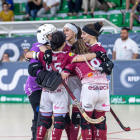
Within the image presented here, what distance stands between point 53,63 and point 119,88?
15.8 ft

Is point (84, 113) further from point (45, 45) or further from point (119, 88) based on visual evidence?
point (119, 88)

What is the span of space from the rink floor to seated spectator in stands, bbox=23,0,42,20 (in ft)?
17.7

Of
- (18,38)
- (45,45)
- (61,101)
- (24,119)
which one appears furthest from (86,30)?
(18,38)

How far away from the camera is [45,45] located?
3666 mm

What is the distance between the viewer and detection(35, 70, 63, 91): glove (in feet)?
10.4

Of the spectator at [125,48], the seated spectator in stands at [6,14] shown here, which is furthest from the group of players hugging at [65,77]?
the seated spectator in stands at [6,14]

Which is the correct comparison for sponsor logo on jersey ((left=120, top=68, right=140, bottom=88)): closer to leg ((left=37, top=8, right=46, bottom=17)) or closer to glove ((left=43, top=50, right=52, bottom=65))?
glove ((left=43, top=50, right=52, bottom=65))

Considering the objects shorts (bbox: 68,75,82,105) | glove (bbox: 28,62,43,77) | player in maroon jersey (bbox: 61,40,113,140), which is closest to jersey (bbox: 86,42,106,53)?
player in maroon jersey (bbox: 61,40,113,140)

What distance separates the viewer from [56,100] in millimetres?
3338

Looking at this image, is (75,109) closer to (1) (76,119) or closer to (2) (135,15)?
(1) (76,119)

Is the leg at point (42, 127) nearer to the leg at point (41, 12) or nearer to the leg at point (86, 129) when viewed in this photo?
the leg at point (86, 129)

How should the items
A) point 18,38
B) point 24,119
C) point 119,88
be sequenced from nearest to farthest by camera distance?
point 24,119, point 119,88, point 18,38

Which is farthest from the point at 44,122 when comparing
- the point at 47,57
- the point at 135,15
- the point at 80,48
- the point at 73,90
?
the point at 135,15

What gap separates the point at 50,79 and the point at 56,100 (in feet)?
0.97
